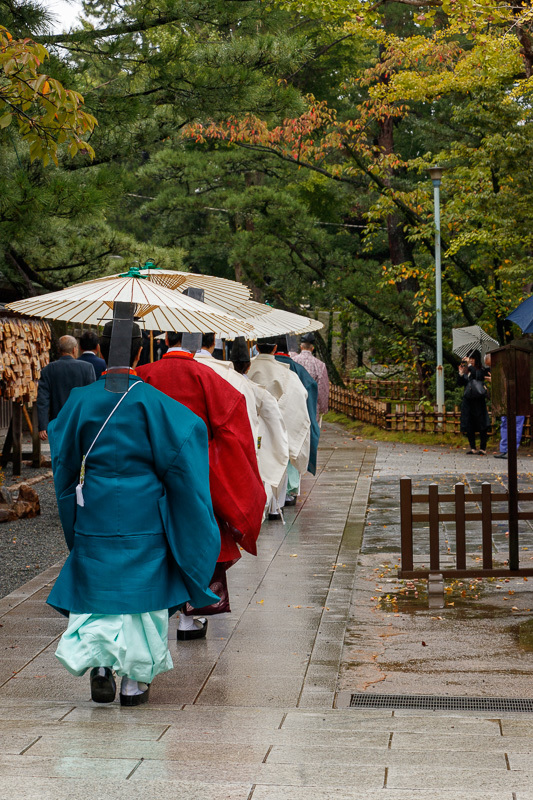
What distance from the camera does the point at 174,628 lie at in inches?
222

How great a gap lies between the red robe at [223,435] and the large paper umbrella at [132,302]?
0.27 m

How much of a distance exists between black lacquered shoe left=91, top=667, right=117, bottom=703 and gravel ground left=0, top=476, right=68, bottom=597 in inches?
102

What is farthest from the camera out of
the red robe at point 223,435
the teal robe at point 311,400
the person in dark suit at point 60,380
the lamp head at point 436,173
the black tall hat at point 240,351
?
the lamp head at point 436,173

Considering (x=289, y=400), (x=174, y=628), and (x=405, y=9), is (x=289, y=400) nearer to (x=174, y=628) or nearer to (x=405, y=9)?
(x=174, y=628)

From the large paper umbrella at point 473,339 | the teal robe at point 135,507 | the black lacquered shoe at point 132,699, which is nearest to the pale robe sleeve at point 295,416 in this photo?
the teal robe at point 135,507

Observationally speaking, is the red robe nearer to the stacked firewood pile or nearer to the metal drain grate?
the metal drain grate

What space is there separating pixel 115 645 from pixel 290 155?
62.5 feet

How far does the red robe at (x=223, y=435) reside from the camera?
5.25 metres

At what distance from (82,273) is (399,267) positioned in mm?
8024

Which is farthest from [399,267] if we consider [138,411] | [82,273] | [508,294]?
[138,411]

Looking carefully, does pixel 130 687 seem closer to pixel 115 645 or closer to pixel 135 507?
pixel 115 645

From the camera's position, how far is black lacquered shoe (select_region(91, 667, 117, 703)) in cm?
408

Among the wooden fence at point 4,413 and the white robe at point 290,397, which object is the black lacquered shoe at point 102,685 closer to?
the white robe at point 290,397

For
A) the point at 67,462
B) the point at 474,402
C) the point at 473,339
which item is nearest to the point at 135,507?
the point at 67,462
